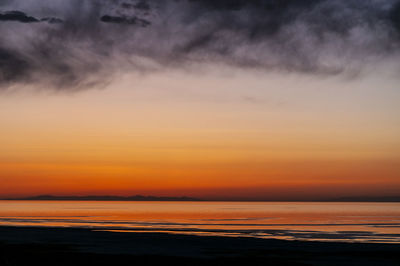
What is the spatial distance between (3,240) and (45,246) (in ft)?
20.9

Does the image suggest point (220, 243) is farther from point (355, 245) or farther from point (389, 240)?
point (389, 240)

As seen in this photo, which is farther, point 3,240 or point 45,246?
point 3,240

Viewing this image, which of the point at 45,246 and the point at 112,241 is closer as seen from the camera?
the point at 45,246

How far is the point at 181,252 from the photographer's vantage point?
3803 centimetres

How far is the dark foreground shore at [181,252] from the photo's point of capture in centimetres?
3250

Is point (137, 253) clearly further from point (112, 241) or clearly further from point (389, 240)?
point (389, 240)

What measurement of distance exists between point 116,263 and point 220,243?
1547 centimetres

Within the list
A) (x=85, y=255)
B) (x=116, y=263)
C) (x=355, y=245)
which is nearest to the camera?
(x=116, y=263)

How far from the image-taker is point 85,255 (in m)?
35.2

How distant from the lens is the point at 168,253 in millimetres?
37219

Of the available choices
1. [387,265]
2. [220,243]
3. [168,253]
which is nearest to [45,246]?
[168,253]

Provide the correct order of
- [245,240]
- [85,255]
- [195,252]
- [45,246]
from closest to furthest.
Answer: [85,255]
[195,252]
[45,246]
[245,240]

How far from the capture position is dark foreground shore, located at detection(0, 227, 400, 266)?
3250 cm

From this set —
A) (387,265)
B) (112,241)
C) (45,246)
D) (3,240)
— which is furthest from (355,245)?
(3,240)
